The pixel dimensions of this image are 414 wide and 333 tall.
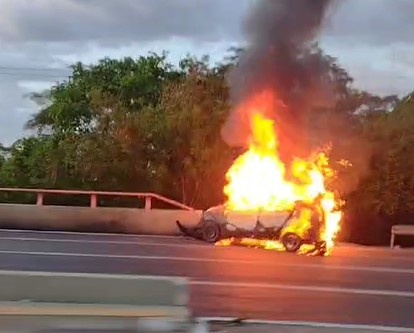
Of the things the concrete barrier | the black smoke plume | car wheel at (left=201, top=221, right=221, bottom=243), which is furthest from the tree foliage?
the concrete barrier

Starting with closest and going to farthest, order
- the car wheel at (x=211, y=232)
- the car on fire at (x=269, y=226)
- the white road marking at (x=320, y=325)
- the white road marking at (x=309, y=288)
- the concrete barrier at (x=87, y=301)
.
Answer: the concrete barrier at (x=87, y=301) < the white road marking at (x=320, y=325) < the white road marking at (x=309, y=288) < the car on fire at (x=269, y=226) < the car wheel at (x=211, y=232)

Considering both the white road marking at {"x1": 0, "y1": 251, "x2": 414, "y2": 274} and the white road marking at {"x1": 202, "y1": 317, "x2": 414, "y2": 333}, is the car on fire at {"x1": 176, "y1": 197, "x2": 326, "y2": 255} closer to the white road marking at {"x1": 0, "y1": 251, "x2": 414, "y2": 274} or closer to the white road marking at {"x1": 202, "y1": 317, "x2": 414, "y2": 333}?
the white road marking at {"x1": 0, "y1": 251, "x2": 414, "y2": 274}

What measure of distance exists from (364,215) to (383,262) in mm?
8508

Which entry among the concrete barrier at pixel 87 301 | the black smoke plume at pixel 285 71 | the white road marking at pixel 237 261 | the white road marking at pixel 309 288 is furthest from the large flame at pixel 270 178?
the concrete barrier at pixel 87 301

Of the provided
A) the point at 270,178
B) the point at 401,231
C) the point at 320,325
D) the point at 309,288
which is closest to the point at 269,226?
the point at 270,178

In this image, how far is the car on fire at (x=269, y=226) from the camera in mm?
20125

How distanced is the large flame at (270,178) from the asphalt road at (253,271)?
1.41 metres

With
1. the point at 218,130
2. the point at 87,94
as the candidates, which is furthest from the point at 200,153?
the point at 87,94

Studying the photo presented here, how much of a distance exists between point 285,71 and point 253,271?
952 cm

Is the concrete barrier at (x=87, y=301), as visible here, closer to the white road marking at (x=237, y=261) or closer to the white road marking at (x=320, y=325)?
the white road marking at (x=320, y=325)

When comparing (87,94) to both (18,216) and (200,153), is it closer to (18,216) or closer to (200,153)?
(200,153)

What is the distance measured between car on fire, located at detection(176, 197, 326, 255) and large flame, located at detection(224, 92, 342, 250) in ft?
1.25

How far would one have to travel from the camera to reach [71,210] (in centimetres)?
2508

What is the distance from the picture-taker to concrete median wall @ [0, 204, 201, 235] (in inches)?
970
